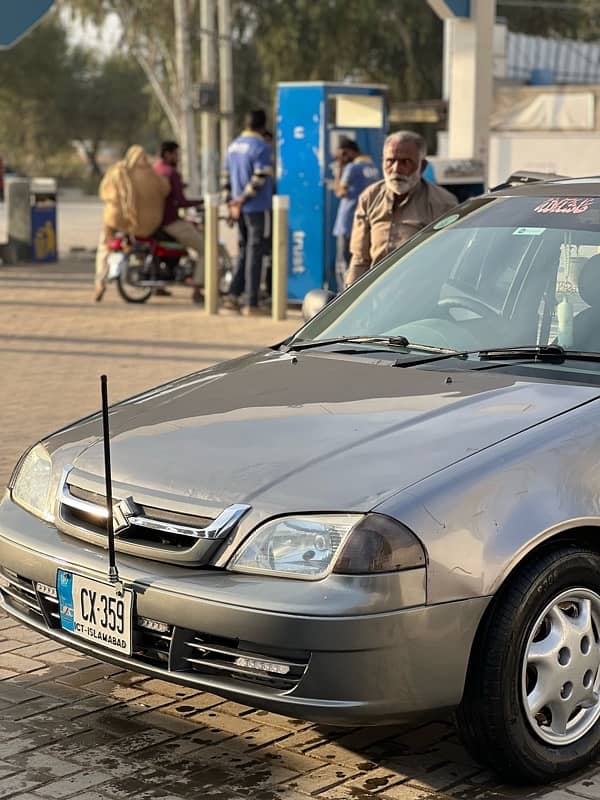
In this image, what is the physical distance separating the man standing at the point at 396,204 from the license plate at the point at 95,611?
3.71 m

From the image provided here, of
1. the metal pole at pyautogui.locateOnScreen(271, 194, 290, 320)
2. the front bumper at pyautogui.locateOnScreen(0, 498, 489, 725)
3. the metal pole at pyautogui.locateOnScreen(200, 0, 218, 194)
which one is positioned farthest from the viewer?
the metal pole at pyautogui.locateOnScreen(200, 0, 218, 194)

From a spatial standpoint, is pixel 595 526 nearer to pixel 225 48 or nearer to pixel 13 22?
pixel 13 22

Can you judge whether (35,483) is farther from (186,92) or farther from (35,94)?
(35,94)

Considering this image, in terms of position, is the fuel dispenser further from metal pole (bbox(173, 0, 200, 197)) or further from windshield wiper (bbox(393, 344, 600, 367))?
metal pole (bbox(173, 0, 200, 197))

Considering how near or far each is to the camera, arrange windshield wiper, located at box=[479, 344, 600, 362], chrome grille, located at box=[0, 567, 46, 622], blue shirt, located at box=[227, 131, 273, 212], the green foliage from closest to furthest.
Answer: chrome grille, located at box=[0, 567, 46, 622] → windshield wiper, located at box=[479, 344, 600, 362] → blue shirt, located at box=[227, 131, 273, 212] → the green foliage

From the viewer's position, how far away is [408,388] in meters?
4.43

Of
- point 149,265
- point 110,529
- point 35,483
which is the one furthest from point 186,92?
point 110,529

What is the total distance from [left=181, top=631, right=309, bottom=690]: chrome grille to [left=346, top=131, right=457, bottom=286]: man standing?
394cm

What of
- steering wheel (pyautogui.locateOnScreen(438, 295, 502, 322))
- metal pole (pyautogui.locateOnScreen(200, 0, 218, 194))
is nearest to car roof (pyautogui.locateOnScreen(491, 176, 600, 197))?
steering wheel (pyautogui.locateOnScreen(438, 295, 502, 322))

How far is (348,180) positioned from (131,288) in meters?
3.63

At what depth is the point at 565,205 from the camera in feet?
16.8

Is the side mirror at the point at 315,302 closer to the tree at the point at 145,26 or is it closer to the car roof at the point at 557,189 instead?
the car roof at the point at 557,189

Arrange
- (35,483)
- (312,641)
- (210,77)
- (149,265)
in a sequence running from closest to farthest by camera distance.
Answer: (312,641) → (35,483) → (149,265) → (210,77)

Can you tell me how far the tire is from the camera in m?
3.78
